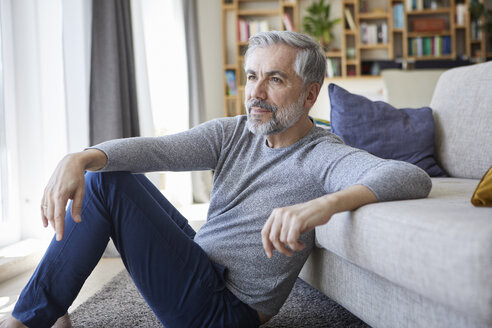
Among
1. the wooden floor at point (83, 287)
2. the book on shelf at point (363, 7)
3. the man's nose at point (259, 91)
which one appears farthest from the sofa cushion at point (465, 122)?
the book on shelf at point (363, 7)

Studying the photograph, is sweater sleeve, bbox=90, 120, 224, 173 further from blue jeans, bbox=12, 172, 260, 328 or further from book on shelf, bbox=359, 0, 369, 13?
book on shelf, bbox=359, 0, 369, 13

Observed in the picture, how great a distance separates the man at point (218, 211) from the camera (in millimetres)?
1187

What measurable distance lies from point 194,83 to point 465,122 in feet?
9.87

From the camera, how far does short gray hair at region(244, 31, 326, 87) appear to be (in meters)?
1.31

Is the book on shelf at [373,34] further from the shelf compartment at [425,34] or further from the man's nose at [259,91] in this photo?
the man's nose at [259,91]

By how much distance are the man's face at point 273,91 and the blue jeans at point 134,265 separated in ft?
1.25

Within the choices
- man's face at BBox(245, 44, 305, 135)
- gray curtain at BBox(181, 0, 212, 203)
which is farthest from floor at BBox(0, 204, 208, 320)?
gray curtain at BBox(181, 0, 212, 203)

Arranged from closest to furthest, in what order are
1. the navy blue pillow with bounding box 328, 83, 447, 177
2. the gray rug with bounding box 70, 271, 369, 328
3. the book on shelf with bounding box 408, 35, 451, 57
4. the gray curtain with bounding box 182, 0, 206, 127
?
1. the gray rug with bounding box 70, 271, 369, 328
2. the navy blue pillow with bounding box 328, 83, 447, 177
3. the gray curtain with bounding box 182, 0, 206, 127
4. the book on shelf with bounding box 408, 35, 451, 57

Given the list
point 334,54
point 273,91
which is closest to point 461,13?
point 334,54

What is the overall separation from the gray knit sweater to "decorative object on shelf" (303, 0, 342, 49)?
14.6 feet

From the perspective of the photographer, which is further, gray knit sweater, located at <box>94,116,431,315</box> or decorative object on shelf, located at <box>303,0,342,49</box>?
decorative object on shelf, located at <box>303,0,342,49</box>

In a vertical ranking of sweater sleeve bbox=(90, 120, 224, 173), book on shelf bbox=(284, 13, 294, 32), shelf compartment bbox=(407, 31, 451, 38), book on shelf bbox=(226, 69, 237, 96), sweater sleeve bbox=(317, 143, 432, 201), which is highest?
book on shelf bbox=(284, 13, 294, 32)

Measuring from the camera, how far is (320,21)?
18.0ft

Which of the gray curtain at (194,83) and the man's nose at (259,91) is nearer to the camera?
the man's nose at (259,91)
